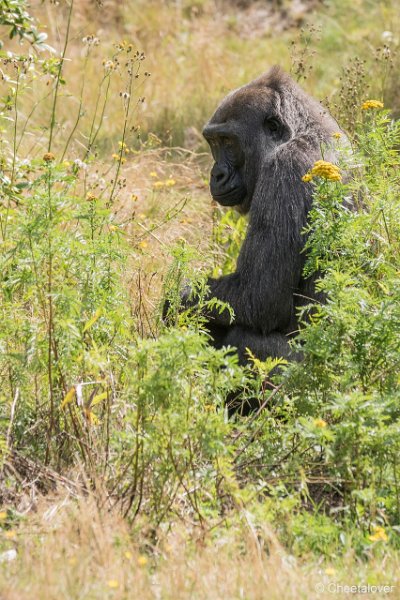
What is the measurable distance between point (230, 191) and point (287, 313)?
892mm

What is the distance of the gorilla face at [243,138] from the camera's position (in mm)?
5688

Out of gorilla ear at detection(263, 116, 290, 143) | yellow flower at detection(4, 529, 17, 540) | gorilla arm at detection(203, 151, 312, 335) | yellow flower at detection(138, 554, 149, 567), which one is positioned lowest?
yellow flower at detection(4, 529, 17, 540)

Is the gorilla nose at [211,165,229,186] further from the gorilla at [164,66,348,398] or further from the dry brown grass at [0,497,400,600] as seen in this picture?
the dry brown grass at [0,497,400,600]

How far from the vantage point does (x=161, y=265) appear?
21.3 ft

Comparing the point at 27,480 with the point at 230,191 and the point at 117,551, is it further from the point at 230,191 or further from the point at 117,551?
the point at 230,191

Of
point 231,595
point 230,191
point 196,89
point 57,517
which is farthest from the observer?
point 196,89

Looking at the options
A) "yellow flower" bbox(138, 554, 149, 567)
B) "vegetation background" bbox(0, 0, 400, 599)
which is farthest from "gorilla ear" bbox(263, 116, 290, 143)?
"yellow flower" bbox(138, 554, 149, 567)

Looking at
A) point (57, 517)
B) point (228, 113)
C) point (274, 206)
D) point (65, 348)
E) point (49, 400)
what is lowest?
point (57, 517)

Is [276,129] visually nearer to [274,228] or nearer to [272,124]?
[272,124]

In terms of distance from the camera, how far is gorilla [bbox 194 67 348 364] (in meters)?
5.23

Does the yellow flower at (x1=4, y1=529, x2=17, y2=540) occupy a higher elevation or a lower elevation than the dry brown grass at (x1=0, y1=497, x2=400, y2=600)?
lower

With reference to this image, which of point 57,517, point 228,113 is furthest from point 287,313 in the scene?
point 57,517

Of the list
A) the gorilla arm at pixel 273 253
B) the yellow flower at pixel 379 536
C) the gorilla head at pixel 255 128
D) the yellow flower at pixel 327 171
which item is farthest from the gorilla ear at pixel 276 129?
the yellow flower at pixel 379 536

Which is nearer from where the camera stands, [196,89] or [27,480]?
[27,480]
